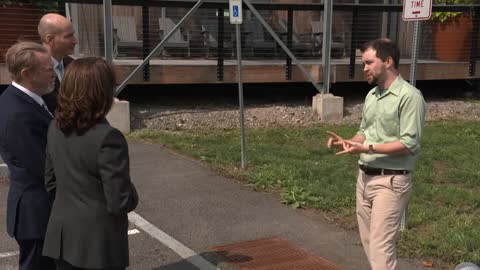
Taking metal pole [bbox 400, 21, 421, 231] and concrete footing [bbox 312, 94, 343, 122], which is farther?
concrete footing [bbox 312, 94, 343, 122]

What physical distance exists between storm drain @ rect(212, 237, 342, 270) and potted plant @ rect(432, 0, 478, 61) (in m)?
9.32

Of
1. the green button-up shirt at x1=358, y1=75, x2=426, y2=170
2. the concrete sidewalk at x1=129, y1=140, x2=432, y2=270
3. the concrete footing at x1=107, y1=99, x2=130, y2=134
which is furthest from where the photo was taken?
the concrete footing at x1=107, y1=99, x2=130, y2=134

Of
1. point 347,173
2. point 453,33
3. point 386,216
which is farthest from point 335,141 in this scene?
point 453,33

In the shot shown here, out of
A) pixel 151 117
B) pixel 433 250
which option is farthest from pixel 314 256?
pixel 151 117

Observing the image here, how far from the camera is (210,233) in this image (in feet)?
16.6

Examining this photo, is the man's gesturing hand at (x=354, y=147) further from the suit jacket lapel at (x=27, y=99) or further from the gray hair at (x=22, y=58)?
the gray hair at (x=22, y=58)

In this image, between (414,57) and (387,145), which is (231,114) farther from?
(387,145)

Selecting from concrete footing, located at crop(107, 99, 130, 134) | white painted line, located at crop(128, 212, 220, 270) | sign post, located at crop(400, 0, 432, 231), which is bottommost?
white painted line, located at crop(128, 212, 220, 270)

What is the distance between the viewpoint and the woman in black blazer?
2.47 m

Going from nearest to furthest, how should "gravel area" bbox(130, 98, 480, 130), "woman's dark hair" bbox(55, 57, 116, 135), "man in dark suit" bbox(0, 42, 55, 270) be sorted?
"woman's dark hair" bbox(55, 57, 116, 135) < "man in dark suit" bbox(0, 42, 55, 270) < "gravel area" bbox(130, 98, 480, 130)

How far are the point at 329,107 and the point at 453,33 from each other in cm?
399

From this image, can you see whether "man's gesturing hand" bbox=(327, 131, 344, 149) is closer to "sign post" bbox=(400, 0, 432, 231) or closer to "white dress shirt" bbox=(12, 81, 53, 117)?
"sign post" bbox=(400, 0, 432, 231)

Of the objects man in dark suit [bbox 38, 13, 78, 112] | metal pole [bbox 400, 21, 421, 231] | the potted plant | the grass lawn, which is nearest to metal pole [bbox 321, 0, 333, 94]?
the grass lawn

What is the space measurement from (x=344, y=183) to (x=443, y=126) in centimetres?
494
